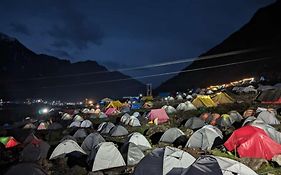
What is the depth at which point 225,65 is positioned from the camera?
15738 cm

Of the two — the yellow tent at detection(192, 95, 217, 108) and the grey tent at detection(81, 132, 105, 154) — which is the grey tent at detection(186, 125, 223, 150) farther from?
the yellow tent at detection(192, 95, 217, 108)

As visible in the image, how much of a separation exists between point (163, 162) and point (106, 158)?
6.48 meters

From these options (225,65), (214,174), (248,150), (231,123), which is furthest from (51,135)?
(225,65)

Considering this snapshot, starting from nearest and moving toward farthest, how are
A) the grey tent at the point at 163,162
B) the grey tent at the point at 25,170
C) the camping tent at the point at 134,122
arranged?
the grey tent at the point at 163,162 → the grey tent at the point at 25,170 → the camping tent at the point at 134,122

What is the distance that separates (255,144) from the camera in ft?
58.0

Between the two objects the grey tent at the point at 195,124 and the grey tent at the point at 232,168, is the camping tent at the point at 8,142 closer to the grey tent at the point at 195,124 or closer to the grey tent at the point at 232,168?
the grey tent at the point at 195,124

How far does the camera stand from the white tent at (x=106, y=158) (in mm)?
17922

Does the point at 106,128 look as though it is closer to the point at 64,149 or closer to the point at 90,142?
the point at 90,142

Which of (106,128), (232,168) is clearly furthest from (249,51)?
(232,168)

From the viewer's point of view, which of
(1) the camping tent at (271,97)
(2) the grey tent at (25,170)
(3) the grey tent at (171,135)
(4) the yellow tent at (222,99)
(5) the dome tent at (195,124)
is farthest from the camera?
(4) the yellow tent at (222,99)

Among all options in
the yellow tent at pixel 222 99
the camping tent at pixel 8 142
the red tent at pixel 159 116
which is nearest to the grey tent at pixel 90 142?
the camping tent at pixel 8 142

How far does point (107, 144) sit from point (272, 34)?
15431cm

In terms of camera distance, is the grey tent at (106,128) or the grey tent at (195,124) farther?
the grey tent at (106,128)

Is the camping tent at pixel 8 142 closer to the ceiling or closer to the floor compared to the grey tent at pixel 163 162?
closer to the floor
